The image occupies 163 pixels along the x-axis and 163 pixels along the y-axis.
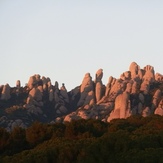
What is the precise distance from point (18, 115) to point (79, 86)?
3835cm

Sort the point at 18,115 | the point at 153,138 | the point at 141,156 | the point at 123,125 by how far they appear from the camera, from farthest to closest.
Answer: the point at 18,115 → the point at 123,125 → the point at 153,138 → the point at 141,156

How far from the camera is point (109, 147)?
58.9 m

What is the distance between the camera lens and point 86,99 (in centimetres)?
18362

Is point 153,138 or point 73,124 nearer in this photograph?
point 153,138

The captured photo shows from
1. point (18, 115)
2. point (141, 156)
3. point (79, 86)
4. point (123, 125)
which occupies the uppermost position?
point (79, 86)

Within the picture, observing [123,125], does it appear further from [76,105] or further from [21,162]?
[76,105]

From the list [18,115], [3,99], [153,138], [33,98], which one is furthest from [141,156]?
[3,99]

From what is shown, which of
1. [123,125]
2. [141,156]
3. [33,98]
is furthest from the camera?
[33,98]

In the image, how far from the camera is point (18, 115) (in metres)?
165

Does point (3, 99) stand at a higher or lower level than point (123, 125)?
higher

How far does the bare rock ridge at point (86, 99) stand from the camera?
513 ft

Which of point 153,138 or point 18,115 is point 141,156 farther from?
point 18,115

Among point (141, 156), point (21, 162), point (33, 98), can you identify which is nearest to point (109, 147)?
Result: point (141, 156)

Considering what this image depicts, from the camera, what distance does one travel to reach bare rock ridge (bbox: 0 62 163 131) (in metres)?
156
